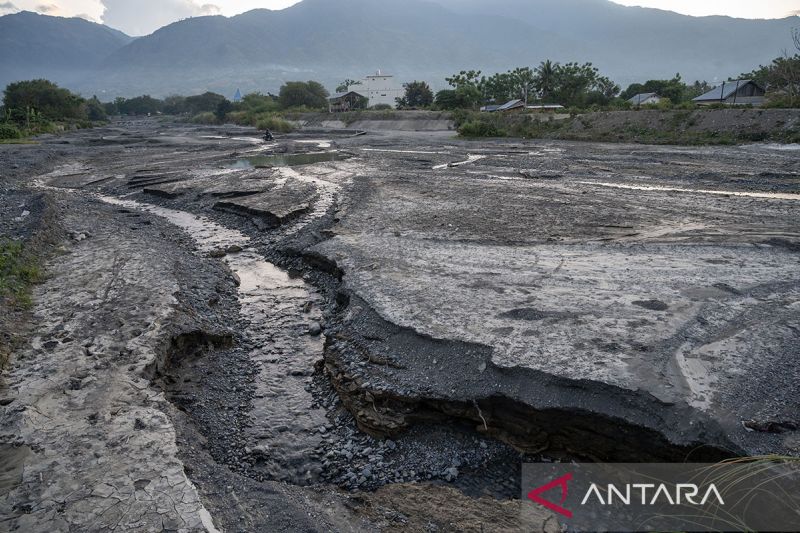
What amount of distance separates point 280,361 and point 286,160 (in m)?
22.2

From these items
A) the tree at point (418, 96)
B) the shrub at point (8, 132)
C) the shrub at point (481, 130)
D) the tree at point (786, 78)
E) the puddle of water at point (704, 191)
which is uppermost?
the tree at point (418, 96)

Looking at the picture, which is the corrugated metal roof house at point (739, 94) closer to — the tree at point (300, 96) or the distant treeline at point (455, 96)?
the distant treeline at point (455, 96)

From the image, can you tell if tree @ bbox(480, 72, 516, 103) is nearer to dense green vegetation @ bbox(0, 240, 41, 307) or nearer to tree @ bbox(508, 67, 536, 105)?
tree @ bbox(508, 67, 536, 105)

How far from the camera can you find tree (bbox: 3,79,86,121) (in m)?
56.9

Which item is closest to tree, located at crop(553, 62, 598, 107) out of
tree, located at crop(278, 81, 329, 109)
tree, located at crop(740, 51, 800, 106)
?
tree, located at crop(740, 51, 800, 106)

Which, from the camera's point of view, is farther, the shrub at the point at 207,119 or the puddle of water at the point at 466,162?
the shrub at the point at 207,119

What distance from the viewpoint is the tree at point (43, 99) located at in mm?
56875

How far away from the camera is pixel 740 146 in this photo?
85.1 feet

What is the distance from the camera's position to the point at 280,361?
6.73 metres

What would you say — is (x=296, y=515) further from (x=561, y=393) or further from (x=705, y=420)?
(x=705, y=420)

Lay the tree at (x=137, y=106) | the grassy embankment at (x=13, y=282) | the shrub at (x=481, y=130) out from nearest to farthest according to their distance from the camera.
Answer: the grassy embankment at (x=13, y=282)
the shrub at (x=481, y=130)
the tree at (x=137, y=106)

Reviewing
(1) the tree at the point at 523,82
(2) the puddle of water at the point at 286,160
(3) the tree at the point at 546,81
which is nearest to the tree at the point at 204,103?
(1) the tree at the point at 523,82

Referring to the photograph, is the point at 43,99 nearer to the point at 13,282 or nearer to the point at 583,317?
the point at 13,282

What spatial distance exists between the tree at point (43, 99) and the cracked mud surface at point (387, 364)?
60.8 meters
